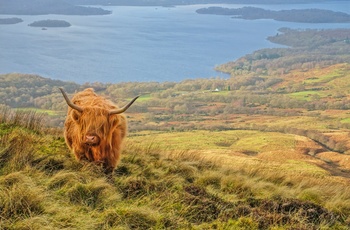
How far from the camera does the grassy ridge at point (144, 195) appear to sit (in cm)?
423

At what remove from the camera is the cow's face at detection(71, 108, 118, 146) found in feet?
20.3

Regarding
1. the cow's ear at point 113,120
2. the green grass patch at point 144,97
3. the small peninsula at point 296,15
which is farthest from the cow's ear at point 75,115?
the small peninsula at point 296,15

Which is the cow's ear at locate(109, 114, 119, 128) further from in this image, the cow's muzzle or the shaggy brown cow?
the cow's muzzle

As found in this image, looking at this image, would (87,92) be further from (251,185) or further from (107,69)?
(107,69)

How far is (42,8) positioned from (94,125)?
166 metres

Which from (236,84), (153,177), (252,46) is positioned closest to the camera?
(153,177)

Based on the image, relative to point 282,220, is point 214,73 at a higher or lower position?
lower

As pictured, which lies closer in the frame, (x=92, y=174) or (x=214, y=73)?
(x=92, y=174)

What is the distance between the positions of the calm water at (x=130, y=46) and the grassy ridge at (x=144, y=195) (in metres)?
75.4

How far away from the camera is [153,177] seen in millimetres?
6363

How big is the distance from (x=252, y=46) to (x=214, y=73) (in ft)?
138

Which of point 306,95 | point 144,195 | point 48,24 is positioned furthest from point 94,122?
point 48,24

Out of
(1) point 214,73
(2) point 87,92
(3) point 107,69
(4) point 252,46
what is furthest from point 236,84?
(2) point 87,92

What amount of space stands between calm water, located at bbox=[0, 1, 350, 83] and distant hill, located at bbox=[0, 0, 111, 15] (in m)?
2.50
